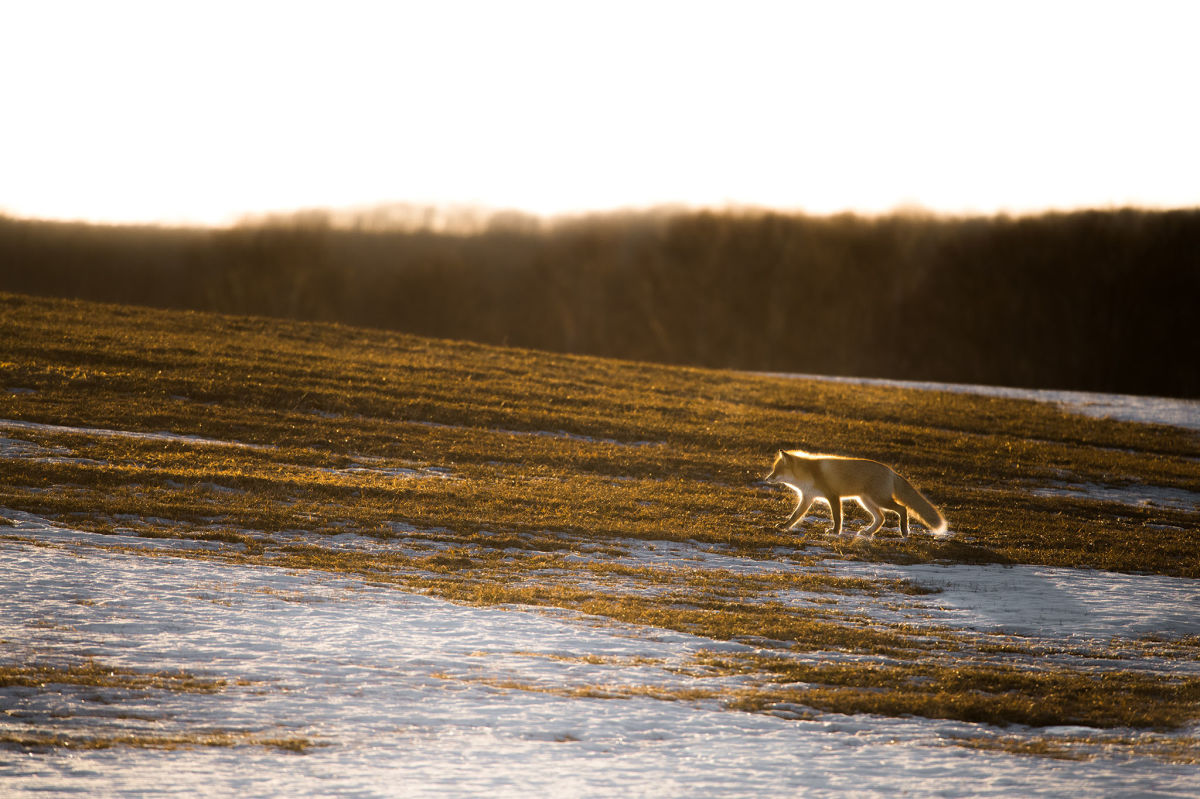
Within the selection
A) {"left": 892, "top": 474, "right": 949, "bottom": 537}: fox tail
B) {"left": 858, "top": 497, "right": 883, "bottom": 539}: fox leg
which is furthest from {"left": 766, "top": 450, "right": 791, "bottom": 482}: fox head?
{"left": 892, "top": 474, "right": 949, "bottom": 537}: fox tail

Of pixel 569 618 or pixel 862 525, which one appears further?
pixel 862 525

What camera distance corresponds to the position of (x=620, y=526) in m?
19.2

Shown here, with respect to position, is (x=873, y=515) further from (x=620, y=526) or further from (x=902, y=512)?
(x=620, y=526)

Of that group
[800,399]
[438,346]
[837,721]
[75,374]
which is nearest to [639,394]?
[800,399]

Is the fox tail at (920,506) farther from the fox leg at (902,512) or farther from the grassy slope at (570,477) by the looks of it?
the grassy slope at (570,477)

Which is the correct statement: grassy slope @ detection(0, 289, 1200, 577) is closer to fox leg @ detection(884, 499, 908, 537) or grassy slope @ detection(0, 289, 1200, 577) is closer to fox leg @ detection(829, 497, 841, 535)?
fox leg @ detection(884, 499, 908, 537)

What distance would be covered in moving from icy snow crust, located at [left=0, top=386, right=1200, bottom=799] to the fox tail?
4.95m

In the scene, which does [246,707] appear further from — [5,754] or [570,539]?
[570,539]

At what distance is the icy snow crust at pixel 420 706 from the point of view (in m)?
7.74

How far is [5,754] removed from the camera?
25.3 ft

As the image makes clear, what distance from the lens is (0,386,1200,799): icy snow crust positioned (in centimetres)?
774

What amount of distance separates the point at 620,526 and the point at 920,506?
5.71 m

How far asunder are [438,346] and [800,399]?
18.2 meters

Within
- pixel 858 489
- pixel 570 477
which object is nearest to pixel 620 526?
pixel 858 489
